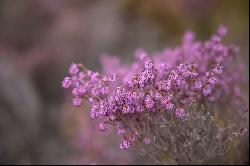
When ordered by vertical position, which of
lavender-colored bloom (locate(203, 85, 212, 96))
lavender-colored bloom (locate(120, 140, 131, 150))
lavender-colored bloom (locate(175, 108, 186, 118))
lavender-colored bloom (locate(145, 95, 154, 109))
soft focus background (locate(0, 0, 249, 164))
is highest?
soft focus background (locate(0, 0, 249, 164))

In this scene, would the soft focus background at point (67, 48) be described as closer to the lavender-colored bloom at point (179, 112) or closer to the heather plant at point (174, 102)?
the heather plant at point (174, 102)

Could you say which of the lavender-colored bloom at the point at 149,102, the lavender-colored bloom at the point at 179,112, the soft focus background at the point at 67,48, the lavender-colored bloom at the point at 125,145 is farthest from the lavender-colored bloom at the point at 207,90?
the soft focus background at the point at 67,48

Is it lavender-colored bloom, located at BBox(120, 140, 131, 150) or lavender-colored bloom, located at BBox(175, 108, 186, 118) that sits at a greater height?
lavender-colored bloom, located at BBox(175, 108, 186, 118)

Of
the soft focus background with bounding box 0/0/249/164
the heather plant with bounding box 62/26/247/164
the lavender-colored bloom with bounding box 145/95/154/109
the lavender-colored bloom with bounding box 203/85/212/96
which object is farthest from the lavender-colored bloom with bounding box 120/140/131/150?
the soft focus background with bounding box 0/0/249/164

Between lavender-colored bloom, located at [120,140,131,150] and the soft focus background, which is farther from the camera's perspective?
the soft focus background

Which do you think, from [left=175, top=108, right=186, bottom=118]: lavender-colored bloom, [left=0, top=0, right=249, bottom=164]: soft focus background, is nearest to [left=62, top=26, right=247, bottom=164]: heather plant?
[left=175, top=108, right=186, bottom=118]: lavender-colored bloom

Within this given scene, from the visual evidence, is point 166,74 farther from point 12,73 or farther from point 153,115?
point 12,73

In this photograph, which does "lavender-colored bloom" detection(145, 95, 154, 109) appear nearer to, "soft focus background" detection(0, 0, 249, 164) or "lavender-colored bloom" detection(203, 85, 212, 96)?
"lavender-colored bloom" detection(203, 85, 212, 96)

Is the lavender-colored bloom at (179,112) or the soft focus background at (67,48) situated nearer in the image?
the lavender-colored bloom at (179,112)
